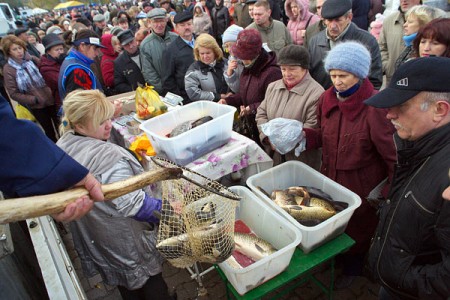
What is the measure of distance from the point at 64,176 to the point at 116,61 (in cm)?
443

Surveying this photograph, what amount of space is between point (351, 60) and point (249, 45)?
4.44ft

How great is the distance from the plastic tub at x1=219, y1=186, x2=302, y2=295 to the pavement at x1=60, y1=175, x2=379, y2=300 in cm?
71

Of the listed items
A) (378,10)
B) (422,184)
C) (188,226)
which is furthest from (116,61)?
(378,10)

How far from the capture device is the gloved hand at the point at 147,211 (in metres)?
2.01

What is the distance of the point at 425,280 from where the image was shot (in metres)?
1.58

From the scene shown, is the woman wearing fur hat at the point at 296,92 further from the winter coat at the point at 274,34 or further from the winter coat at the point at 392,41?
the winter coat at the point at 274,34

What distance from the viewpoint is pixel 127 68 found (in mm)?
5203

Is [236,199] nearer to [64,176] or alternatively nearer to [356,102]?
[64,176]

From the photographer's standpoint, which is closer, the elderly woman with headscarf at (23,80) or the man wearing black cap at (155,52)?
the man wearing black cap at (155,52)

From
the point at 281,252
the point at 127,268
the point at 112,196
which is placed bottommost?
the point at 127,268

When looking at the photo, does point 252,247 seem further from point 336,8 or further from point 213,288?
point 336,8

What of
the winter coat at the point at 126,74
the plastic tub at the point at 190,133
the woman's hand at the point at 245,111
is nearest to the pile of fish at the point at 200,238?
the plastic tub at the point at 190,133

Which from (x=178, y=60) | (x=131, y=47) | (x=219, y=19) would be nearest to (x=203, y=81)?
(x=178, y=60)

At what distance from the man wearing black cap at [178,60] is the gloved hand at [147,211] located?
8.88ft
